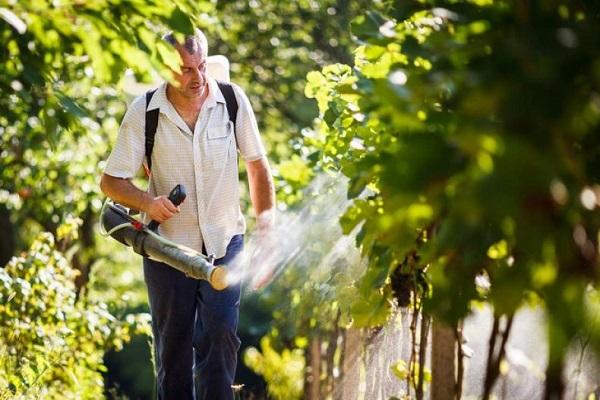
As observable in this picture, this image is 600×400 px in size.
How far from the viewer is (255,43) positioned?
15.4 m

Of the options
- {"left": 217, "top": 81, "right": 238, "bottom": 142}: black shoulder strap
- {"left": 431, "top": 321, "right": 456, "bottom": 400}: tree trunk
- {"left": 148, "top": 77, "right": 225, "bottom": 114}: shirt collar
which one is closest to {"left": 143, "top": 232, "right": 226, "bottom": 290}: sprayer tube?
{"left": 148, "top": 77, "right": 225, "bottom": 114}: shirt collar

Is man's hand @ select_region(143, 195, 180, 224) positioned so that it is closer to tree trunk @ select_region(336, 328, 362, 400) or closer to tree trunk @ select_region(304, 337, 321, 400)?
tree trunk @ select_region(336, 328, 362, 400)

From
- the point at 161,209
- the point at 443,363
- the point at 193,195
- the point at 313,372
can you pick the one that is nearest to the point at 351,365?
the point at 313,372

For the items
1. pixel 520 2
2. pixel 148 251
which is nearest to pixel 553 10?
pixel 520 2

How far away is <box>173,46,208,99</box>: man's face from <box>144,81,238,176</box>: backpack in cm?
13

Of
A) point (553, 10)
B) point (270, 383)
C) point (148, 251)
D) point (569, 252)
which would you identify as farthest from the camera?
A: point (270, 383)

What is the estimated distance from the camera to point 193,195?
16.2 feet

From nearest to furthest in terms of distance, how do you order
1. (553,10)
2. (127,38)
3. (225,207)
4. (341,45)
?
1. (553,10)
2. (127,38)
3. (225,207)
4. (341,45)

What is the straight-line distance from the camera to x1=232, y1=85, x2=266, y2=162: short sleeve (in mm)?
5051

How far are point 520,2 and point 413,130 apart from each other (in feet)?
1.01

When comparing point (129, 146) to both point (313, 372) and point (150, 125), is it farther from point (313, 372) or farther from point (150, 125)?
point (313, 372)

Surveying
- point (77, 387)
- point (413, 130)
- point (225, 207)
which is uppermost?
point (413, 130)

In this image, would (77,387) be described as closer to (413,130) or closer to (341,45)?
(413,130)

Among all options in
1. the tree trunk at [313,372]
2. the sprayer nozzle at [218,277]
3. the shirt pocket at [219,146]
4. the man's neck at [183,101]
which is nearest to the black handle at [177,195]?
the shirt pocket at [219,146]
